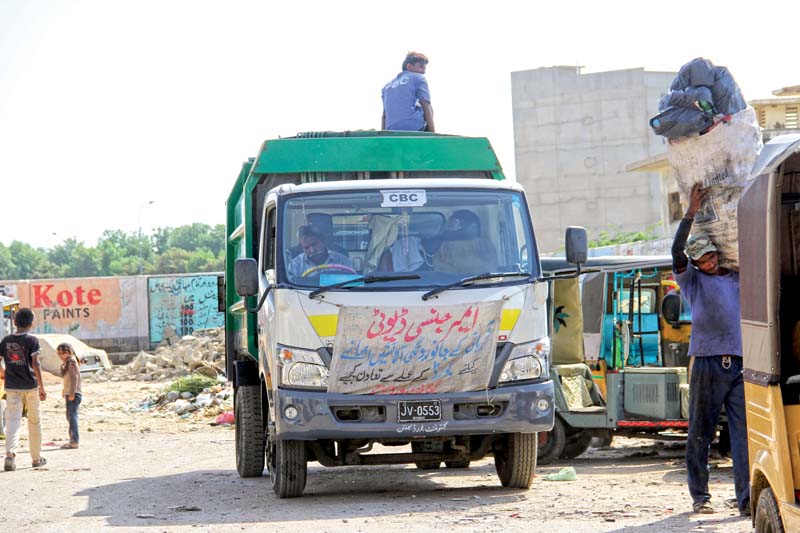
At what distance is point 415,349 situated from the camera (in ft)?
30.8

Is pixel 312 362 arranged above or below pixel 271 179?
below

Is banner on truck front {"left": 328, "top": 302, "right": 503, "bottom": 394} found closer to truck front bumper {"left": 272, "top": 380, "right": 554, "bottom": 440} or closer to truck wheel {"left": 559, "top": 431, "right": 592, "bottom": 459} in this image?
truck front bumper {"left": 272, "top": 380, "right": 554, "bottom": 440}

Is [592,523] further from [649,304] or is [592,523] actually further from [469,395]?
[649,304]

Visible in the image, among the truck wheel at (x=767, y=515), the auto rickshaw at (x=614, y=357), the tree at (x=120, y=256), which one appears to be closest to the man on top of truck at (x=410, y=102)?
the auto rickshaw at (x=614, y=357)

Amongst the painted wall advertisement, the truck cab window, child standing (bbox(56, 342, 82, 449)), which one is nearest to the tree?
the painted wall advertisement

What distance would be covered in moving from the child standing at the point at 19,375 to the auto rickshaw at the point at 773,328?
930cm

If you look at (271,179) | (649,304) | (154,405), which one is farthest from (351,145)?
(154,405)

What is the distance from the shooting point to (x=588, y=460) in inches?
528

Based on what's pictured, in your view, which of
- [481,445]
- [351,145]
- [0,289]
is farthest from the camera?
[0,289]

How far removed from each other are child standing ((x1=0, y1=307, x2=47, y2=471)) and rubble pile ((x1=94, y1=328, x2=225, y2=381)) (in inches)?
642

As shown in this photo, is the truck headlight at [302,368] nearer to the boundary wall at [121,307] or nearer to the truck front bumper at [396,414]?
the truck front bumper at [396,414]

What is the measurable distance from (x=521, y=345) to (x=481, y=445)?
1.05 m

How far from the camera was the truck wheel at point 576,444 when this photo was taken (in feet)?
43.0

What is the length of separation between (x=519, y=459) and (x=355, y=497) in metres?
1.38
